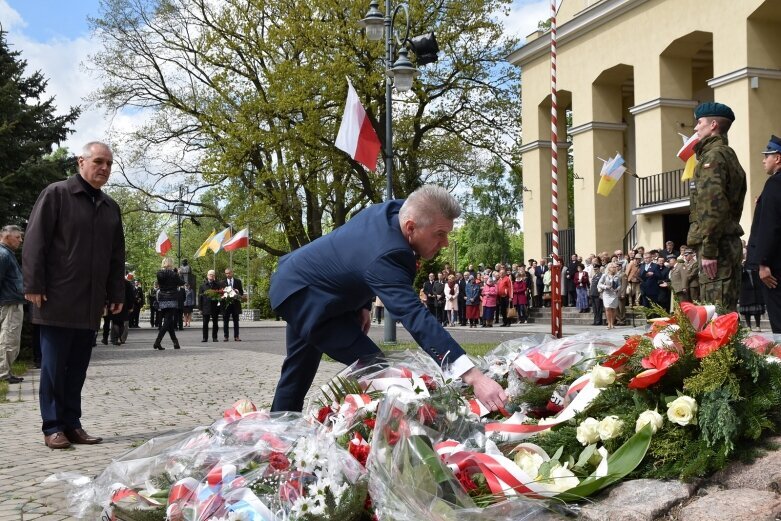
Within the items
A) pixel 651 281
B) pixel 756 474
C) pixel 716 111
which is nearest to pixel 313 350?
pixel 756 474

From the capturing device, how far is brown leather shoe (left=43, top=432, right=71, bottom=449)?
5.52 m

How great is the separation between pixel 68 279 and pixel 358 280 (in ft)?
8.89

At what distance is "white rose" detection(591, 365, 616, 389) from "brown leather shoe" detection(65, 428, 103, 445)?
12.4 ft

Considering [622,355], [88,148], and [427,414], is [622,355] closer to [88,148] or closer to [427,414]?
[427,414]

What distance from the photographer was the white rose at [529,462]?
3098 mm

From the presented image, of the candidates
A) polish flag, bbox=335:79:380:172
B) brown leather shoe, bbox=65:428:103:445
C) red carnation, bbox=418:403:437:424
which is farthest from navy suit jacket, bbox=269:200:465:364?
polish flag, bbox=335:79:380:172

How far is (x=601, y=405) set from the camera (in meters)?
3.51

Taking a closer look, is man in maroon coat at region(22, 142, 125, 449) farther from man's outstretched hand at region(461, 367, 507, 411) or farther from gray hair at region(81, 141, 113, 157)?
man's outstretched hand at region(461, 367, 507, 411)

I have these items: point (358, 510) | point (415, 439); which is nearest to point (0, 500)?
point (358, 510)

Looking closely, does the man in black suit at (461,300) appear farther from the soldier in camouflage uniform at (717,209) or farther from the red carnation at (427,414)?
the red carnation at (427,414)

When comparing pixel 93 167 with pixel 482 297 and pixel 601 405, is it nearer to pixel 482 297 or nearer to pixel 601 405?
pixel 601 405

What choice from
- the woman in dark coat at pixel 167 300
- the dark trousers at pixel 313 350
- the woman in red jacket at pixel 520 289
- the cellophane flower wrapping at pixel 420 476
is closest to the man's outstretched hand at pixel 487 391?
the cellophane flower wrapping at pixel 420 476

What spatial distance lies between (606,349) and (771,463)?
3.69 feet

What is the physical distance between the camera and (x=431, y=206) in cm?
383
